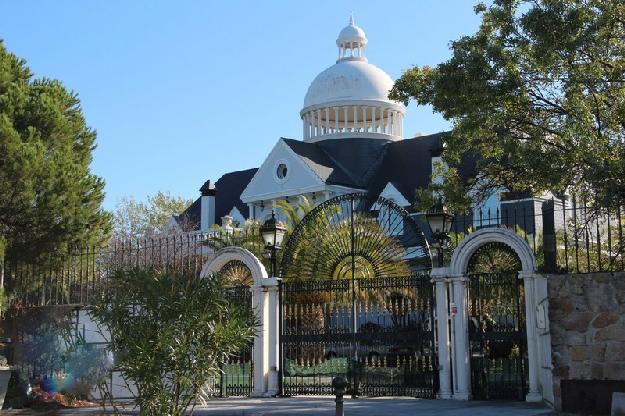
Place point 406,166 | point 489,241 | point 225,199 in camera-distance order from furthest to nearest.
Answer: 1. point 225,199
2. point 406,166
3. point 489,241

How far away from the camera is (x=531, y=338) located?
15938 mm

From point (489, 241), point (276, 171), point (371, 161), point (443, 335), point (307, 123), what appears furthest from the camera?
point (307, 123)

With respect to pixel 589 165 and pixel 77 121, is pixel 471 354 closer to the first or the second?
pixel 589 165

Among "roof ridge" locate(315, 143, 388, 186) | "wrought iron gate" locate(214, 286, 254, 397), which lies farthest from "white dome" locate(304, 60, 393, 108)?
"wrought iron gate" locate(214, 286, 254, 397)

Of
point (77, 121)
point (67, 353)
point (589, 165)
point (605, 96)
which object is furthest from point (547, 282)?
point (77, 121)

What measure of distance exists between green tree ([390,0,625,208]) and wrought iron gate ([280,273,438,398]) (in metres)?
3.37

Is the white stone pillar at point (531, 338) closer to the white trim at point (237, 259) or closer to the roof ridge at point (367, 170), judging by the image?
the white trim at point (237, 259)

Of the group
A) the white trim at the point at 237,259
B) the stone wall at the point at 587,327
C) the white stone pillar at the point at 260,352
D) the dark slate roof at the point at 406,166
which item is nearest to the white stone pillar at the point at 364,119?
→ the dark slate roof at the point at 406,166

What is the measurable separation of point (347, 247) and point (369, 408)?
4.40 metres

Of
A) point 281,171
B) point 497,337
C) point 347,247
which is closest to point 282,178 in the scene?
point 281,171

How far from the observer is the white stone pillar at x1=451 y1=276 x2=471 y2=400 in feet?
54.5

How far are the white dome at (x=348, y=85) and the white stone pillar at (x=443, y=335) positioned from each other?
36.2 metres

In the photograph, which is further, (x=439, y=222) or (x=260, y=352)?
(x=260, y=352)

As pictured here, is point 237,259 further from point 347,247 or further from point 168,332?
point 168,332
